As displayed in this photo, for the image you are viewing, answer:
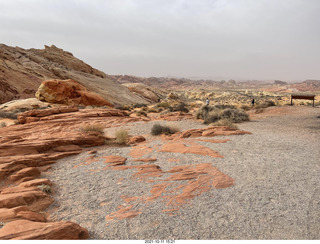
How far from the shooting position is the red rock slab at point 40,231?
9.80ft

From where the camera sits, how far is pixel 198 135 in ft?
35.8

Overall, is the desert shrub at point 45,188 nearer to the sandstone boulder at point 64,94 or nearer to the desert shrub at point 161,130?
the desert shrub at point 161,130

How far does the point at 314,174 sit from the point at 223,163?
8.02ft

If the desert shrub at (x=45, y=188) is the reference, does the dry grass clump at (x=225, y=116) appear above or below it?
above

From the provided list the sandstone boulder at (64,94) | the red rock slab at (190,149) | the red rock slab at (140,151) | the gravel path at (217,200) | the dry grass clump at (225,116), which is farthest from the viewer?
the sandstone boulder at (64,94)

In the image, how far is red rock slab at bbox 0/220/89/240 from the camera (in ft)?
9.80

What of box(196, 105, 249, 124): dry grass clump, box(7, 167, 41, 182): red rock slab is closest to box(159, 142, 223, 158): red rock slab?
box(7, 167, 41, 182): red rock slab

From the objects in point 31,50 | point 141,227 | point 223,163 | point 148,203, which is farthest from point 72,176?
point 31,50

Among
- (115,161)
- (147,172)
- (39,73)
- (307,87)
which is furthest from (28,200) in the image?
(307,87)

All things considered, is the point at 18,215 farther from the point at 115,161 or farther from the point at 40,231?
the point at 115,161

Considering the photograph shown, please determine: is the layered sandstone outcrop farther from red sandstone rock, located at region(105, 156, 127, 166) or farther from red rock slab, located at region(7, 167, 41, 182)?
red sandstone rock, located at region(105, 156, 127, 166)

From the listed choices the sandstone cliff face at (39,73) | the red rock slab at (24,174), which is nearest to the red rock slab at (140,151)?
the red rock slab at (24,174)

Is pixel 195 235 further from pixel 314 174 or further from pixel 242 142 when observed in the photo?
pixel 242 142

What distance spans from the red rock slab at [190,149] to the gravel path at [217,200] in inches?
15.1
